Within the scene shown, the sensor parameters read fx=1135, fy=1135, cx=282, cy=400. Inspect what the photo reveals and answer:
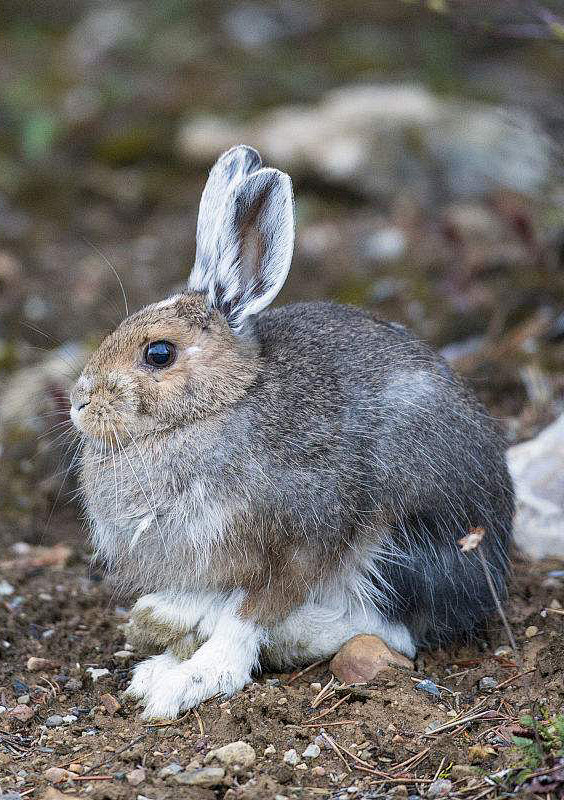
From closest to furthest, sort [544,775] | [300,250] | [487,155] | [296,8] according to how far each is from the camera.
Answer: [544,775] < [300,250] < [487,155] < [296,8]

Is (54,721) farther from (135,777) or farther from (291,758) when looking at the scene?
(291,758)

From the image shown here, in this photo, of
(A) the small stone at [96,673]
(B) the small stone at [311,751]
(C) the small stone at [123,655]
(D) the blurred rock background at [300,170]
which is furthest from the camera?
(D) the blurred rock background at [300,170]

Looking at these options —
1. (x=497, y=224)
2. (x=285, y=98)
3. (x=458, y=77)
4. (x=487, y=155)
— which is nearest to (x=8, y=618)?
(x=497, y=224)

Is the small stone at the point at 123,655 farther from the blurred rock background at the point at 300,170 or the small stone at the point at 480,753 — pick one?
the small stone at the point at 480,753

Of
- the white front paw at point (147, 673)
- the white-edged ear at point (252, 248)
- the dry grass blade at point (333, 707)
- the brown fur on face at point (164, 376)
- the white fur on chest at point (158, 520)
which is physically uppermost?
the white-edged ear at point (252, 248)

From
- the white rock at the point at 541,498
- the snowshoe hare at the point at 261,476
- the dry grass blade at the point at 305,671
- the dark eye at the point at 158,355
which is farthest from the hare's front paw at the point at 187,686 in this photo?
the white rock at the point at 541,498

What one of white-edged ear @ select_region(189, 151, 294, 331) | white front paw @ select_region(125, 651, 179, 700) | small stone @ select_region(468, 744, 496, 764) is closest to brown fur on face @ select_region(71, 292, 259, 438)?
white-edged ear @ select_region(189, 151, 294, 331)

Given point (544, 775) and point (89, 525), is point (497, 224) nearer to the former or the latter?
point (89, 525)

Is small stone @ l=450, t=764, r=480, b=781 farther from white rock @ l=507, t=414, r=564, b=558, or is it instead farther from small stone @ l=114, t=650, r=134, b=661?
white rock @ l=507, t=414, r=564, b=558
